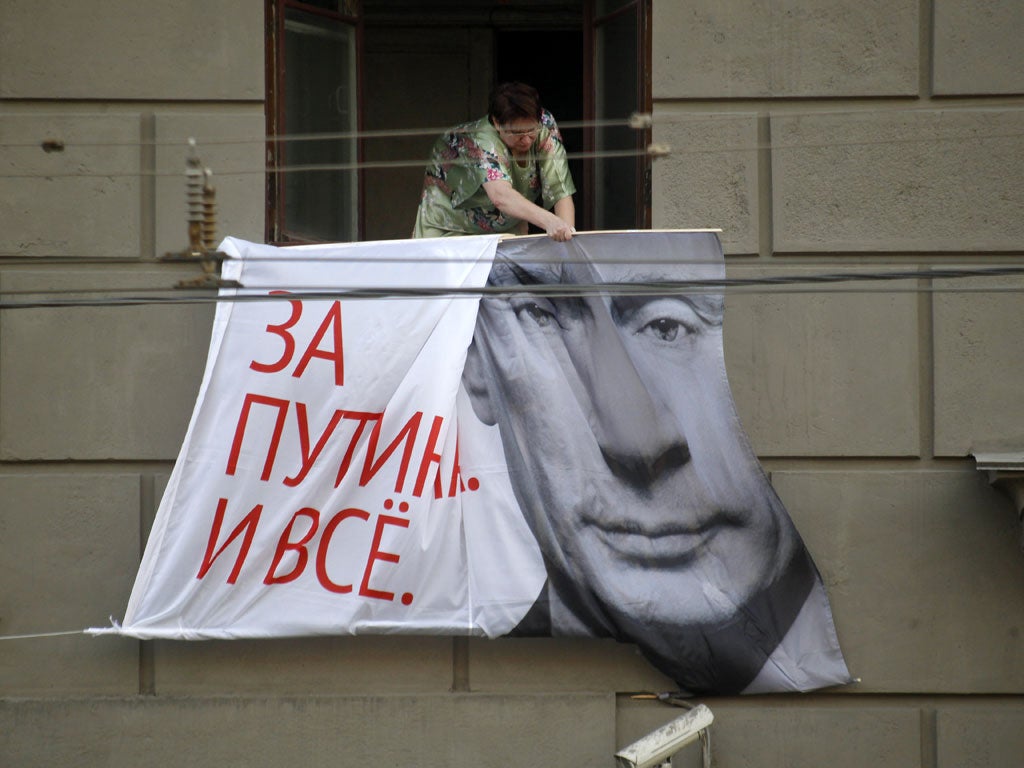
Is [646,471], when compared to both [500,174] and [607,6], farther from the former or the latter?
[607,6]

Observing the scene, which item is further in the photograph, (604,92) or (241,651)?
(604,92)

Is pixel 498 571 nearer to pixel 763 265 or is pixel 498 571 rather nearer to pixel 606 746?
pixel 606 746

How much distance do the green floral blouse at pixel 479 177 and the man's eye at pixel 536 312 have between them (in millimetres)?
725

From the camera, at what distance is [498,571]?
727 centimetres

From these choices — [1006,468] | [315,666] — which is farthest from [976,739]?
[315,666]

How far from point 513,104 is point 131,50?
198cm

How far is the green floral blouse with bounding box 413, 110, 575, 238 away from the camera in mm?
7859

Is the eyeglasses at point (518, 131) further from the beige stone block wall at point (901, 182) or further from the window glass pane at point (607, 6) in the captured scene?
the beige stone block wall at point (901, 182)

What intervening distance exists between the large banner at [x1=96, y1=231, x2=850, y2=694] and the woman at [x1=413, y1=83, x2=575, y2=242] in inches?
18.3

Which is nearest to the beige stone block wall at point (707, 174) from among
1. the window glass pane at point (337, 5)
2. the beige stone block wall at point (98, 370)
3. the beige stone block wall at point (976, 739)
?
the window glass pane at point (337, 5)

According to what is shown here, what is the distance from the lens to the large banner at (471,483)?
286 inches

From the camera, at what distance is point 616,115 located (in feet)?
27.2

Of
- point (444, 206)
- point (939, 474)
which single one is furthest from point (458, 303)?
point (939, 474)

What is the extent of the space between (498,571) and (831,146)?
9.05 ft
